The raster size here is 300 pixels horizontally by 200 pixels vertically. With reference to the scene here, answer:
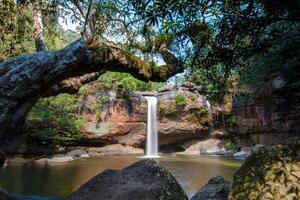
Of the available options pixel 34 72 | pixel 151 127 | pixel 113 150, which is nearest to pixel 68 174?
pixel 113 150

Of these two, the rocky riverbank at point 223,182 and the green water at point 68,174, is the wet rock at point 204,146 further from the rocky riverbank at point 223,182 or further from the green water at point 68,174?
the rocky riverbank at point 223,182

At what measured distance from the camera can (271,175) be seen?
7.73 feet

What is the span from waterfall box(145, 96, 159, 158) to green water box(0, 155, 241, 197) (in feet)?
15.1

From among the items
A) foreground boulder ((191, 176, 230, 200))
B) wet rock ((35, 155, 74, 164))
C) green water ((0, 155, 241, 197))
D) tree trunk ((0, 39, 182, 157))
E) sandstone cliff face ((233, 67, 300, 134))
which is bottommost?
green water ((0, 155, 241, 197))

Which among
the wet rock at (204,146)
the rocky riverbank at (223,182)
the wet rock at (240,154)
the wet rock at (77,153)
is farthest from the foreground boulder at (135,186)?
the wet rock at (204,146)

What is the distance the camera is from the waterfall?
19.3 metres

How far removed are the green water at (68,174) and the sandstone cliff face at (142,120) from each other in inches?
129

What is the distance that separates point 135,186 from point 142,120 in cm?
1549

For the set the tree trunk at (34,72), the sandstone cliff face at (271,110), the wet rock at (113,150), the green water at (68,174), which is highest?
the sandstone cliff face at (271,110)

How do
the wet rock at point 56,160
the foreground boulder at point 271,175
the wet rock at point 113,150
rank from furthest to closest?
the wet rock at point 113,150
the wet rock at point 56,160
the foreground boulder at point 271,175

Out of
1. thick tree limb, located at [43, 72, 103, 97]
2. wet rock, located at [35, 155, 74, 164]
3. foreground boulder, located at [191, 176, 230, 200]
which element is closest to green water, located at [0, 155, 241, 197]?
wet rock, located at [35, 155, 74, 164]

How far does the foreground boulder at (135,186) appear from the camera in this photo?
3674 millimetres

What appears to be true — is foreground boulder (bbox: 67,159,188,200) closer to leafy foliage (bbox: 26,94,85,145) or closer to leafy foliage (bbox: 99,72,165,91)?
leafy foliage (bbox: 26,94,85,145)

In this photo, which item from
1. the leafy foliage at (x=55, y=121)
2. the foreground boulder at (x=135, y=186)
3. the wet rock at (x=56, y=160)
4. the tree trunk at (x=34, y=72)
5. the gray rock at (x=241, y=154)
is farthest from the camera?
the gray rock at (x=241, y=154)
